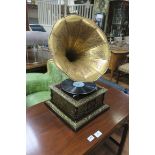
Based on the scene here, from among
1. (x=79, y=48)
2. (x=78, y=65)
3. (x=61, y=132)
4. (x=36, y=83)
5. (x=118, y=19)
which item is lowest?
(x=61, y=132)

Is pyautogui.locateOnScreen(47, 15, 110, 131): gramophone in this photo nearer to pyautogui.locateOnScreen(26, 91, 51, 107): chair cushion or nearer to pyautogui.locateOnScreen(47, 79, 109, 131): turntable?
pyautogui.locateOnScreen(47, 79, 109, 131): turntable

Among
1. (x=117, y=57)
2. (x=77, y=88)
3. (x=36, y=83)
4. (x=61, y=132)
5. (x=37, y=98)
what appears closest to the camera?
(x=61, y=132)

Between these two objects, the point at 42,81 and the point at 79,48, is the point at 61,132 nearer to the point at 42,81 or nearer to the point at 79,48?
the point at 79,48

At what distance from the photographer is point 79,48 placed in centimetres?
104

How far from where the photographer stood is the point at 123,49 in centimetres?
302

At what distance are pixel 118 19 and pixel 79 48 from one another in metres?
3.20

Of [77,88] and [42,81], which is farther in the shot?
[42,81]

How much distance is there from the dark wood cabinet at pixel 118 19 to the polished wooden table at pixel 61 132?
311 centimetres

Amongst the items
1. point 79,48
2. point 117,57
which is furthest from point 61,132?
point 117,57

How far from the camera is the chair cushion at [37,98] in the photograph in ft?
4.68

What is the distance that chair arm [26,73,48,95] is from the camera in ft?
5.16

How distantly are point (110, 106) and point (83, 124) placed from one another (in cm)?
34

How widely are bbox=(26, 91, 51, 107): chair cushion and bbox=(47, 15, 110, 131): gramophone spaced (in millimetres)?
386
